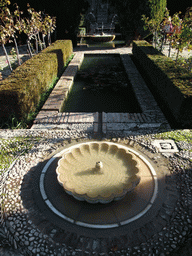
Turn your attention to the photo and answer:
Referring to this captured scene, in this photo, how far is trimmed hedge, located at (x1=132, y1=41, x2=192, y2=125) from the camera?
505 centimetres

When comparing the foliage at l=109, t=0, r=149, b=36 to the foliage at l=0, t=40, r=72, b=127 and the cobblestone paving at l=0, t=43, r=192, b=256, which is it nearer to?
the foliage at l=0, t=40, r=72, b=127

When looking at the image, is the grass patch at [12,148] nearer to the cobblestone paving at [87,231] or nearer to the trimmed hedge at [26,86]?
the cobblestone paving at [87,231]

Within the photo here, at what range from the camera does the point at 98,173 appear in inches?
138

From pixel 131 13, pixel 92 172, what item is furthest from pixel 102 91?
pixel 131 13

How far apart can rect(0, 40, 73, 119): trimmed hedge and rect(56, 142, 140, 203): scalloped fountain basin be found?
98.8 inches

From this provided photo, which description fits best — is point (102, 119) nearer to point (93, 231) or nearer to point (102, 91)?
point (102, 91)

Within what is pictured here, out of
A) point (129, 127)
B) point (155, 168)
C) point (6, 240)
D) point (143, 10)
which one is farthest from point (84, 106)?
point (143, 10)

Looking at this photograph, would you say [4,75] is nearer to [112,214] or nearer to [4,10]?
[4,10]

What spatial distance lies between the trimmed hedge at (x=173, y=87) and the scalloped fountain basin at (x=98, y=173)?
7.56 ft

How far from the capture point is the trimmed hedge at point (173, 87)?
199 inches

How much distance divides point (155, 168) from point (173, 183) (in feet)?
1.53

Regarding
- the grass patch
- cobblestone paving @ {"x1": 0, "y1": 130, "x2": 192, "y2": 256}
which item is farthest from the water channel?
cobblestone paving @ {"x1": 0, "y1": 130, "x2": 192, "y2": 256}

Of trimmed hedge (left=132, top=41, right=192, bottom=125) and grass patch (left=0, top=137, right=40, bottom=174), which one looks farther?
trimmed hedge (left=132, top=41, right=192, bottom=125)

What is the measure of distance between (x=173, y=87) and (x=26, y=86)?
14.1 ft
